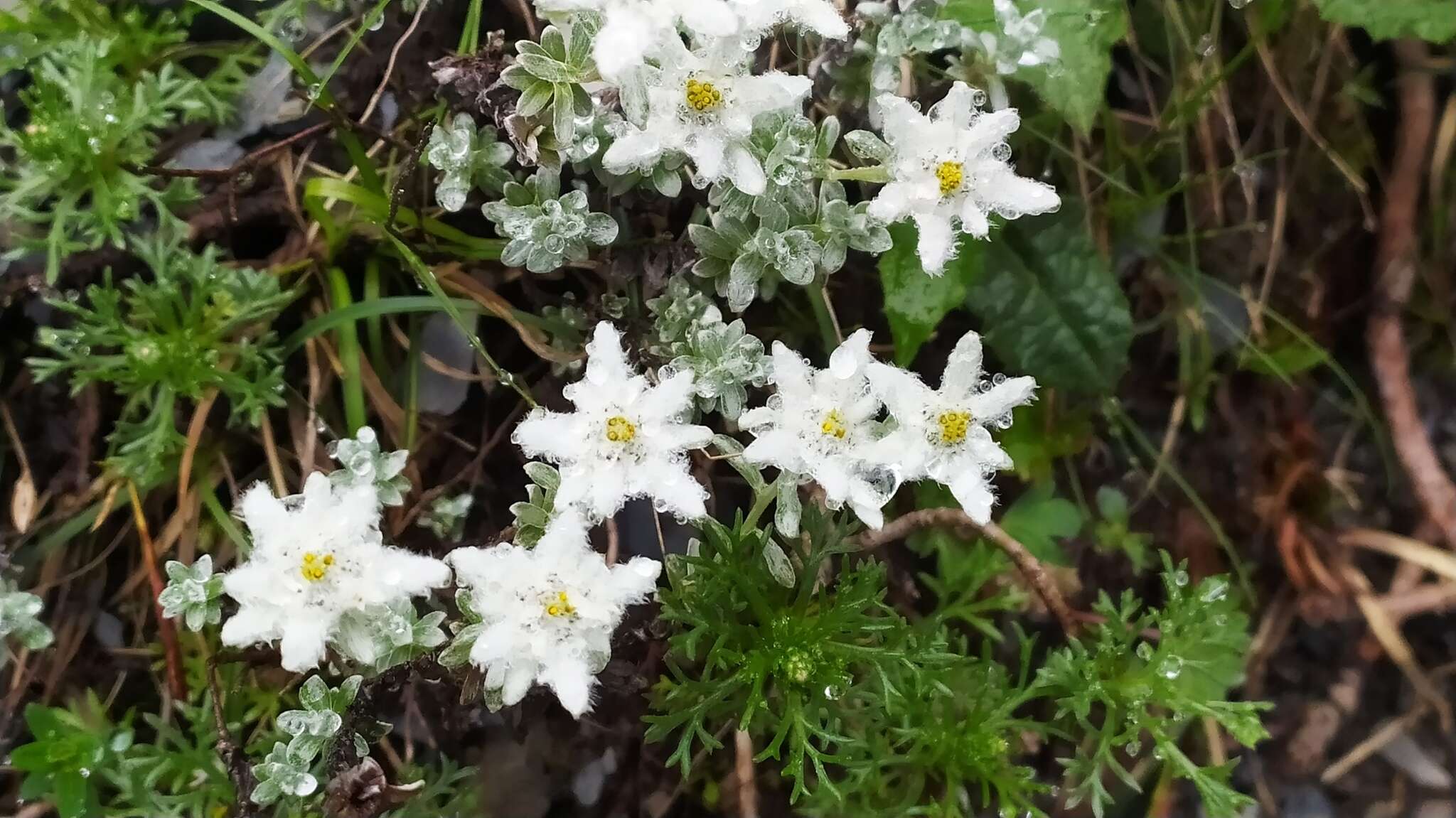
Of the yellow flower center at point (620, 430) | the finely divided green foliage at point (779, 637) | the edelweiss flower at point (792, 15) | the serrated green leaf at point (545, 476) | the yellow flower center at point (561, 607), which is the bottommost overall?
the finely divided green foliage at point (779, 637)

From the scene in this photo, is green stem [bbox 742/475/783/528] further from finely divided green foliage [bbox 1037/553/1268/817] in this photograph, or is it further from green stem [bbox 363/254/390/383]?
green stem [bbox 363/254/390/383]

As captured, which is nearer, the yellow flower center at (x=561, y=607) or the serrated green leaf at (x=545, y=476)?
the yellow flower center at (x=561, y=607)

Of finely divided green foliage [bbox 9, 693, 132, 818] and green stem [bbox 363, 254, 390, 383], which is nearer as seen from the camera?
finely divided green foliage [bbox 9, 693, 132, 818]

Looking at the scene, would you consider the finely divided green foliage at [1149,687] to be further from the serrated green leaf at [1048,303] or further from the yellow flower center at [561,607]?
the yellow flower center at [561,607]

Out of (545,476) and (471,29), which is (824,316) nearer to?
(545,476)

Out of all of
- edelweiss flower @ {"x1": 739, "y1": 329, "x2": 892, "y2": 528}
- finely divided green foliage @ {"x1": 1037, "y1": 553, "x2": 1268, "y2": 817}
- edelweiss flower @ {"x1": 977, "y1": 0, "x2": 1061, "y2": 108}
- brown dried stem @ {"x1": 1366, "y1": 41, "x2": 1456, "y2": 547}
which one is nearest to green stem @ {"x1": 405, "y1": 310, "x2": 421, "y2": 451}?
edelweiss flower @ {"x1": 739, "y1": 329, "x2": 892, "y2": 528}

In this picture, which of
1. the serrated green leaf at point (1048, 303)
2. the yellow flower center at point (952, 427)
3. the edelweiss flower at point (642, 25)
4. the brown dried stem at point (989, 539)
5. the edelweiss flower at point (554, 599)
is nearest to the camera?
the edelweiss flower at point (642, 25)

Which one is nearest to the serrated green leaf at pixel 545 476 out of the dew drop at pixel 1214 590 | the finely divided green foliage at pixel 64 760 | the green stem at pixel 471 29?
the green stem at pixel 471 29

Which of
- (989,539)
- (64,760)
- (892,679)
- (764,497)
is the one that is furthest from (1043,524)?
(64,760)
